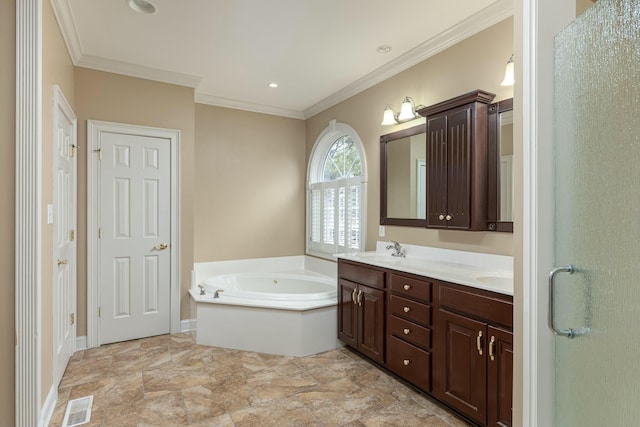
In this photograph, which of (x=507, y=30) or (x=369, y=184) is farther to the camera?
(x=369, y=184)

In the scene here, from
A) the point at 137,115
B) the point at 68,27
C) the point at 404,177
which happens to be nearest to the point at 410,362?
the point at 404,177

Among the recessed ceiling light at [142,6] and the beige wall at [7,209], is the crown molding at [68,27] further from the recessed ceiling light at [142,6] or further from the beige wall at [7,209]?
the beige wall at [7,209]

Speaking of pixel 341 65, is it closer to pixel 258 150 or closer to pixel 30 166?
pixel 258 150

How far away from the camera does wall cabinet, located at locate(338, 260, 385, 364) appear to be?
2703mm

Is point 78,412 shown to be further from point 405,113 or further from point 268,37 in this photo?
point 405,113

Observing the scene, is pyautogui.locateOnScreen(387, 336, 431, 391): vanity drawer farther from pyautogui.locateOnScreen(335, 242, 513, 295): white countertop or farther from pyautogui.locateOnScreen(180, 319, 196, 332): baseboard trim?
pyautogui.locateOnScreen(180, 319, 196, 332): baseboard trim

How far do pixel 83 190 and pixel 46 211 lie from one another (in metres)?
1.25

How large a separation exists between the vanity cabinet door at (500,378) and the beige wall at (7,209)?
2.44m

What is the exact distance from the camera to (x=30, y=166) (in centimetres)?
177

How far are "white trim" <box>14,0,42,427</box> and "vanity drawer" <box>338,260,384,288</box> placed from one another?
2.10m

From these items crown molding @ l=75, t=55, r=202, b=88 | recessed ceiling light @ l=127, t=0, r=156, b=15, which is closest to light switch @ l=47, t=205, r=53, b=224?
recessed ceiling light @ l=127, t=0, r=156, b=15

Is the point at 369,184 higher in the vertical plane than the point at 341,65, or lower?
lower

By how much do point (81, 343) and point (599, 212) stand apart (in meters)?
3.84

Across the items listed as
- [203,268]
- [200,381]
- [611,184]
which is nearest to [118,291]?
[203,268]
